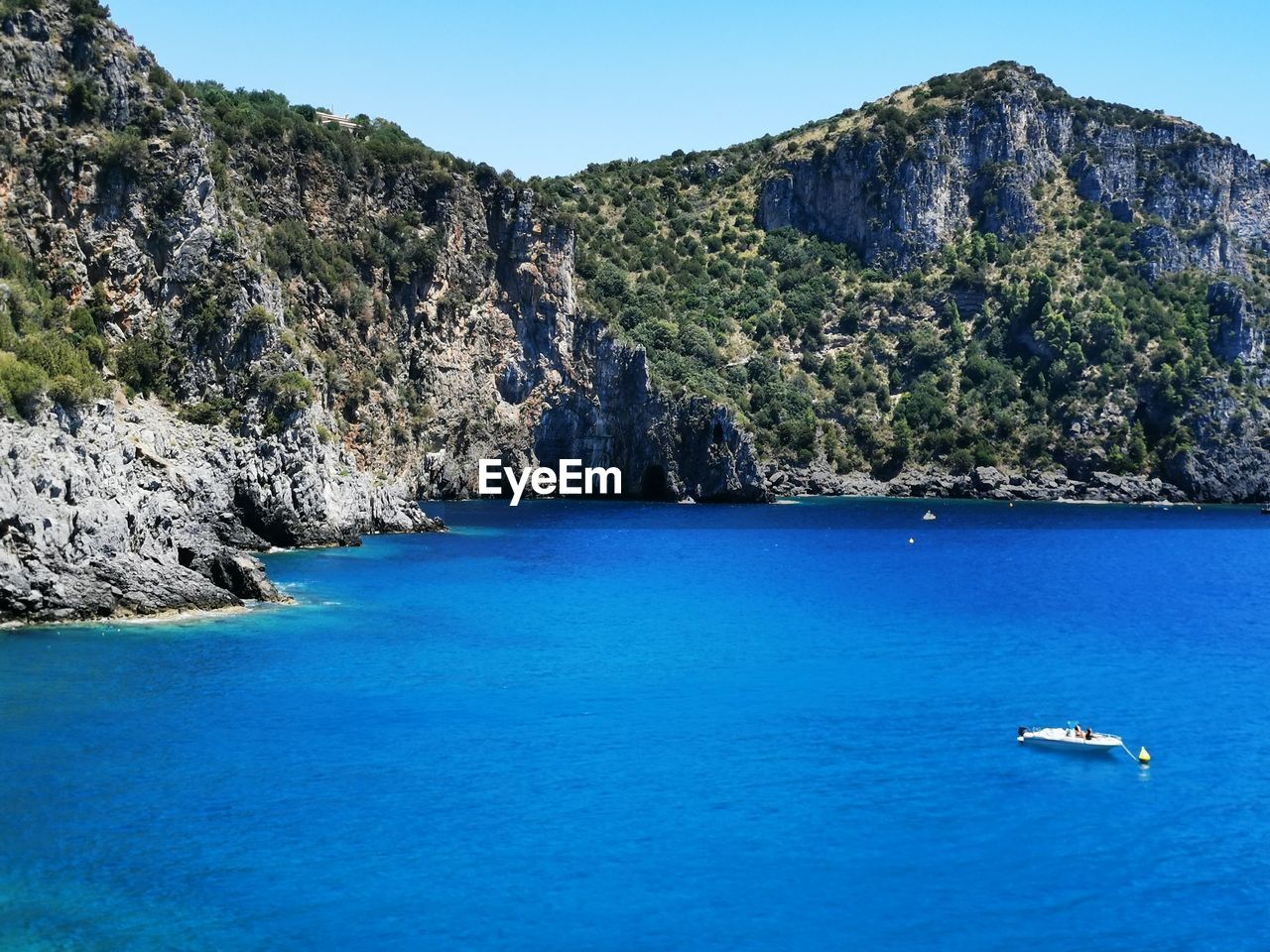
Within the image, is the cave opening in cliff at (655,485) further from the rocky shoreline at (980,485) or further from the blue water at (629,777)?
the blue water at (629,777)

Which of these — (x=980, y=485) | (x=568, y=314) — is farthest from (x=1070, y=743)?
(x=980, y=485)

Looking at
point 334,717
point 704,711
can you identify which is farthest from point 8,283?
point 704,711

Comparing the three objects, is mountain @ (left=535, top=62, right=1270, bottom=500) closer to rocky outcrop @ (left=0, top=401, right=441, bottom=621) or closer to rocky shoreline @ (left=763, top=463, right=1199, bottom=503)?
rocky shoreline @ (left=763, top=463, right=1199, bottom=503)

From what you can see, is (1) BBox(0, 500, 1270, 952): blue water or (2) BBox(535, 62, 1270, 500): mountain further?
(2) BBox(535, 62, 1270, 500): mountain

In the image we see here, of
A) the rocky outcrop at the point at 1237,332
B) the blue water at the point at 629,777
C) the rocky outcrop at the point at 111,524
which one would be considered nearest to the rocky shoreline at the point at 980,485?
the rocky outcrop at the point at 1237,332

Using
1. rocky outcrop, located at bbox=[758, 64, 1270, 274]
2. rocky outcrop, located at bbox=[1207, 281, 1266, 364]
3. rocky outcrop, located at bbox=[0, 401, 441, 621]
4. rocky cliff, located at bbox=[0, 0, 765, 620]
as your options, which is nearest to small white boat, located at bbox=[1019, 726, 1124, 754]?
rocky outcrop, located at bbox=[0, 401, 441, 621]

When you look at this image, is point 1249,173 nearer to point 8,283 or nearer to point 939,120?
point 939,120
